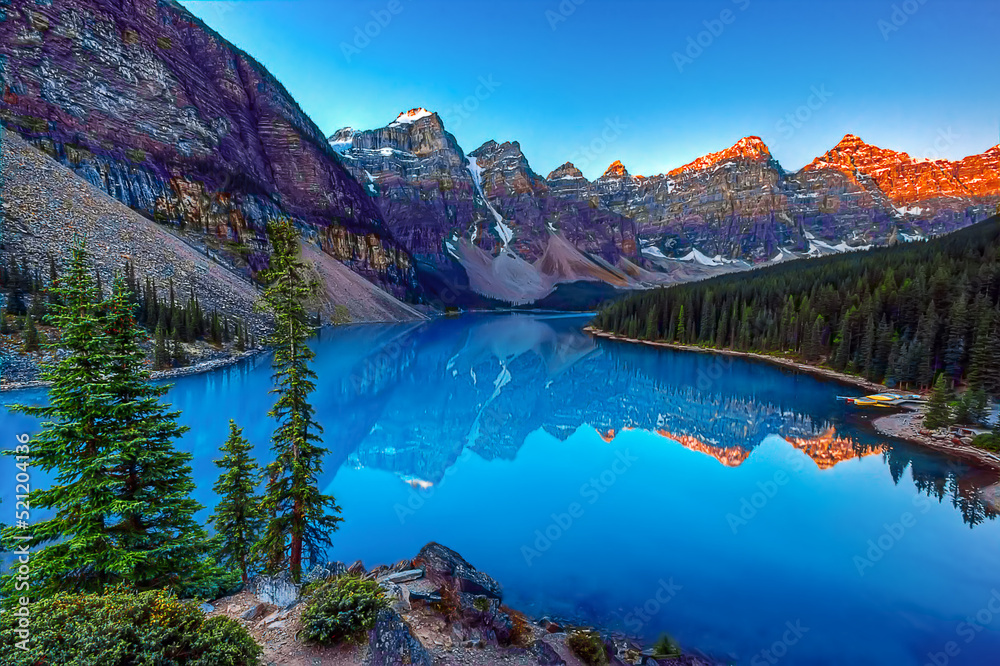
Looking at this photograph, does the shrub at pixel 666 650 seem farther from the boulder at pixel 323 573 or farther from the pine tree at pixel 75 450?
the pine tree at pixel 75 450

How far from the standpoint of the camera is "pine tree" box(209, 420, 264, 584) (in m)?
10.8

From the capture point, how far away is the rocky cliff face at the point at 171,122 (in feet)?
232

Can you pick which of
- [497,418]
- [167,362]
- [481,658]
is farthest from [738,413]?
[167,362]

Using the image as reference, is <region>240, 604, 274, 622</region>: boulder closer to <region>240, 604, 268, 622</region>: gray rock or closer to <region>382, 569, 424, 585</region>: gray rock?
<region>240, 604, 268, 622</region>: gray rock

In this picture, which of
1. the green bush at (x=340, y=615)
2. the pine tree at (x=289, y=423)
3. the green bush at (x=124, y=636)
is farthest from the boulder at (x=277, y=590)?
the green bush at (x=124, y=636)

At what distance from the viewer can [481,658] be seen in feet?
26.0

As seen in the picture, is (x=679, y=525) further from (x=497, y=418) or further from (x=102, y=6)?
(x=102, y=6)

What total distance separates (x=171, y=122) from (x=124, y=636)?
385 ft

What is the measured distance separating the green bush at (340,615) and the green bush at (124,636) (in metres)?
1.35

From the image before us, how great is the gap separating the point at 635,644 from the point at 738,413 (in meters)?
29.1

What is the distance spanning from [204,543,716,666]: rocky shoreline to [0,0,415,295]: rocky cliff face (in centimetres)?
9010

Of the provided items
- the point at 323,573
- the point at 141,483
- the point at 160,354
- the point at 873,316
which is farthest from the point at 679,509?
the point at 873,316

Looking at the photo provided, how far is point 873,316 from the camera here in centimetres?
4738

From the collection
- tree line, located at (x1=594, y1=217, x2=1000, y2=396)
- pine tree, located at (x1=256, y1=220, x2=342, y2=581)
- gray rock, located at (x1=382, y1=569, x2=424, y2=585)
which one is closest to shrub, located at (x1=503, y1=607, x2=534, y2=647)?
gray rock, located at (x1=382, y1=569, x2=424, y2=585)
